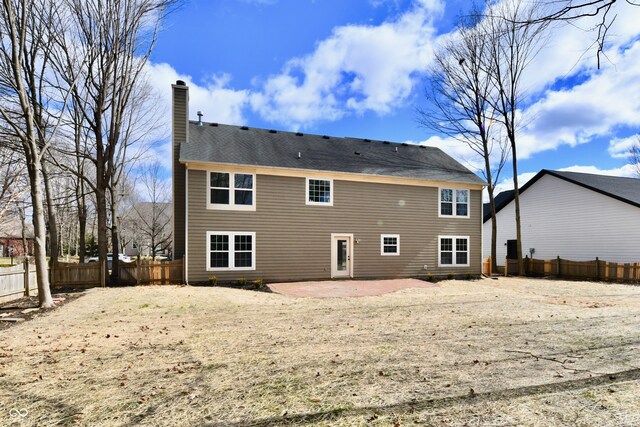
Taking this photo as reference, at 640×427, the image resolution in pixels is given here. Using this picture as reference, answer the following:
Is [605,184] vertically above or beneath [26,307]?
above

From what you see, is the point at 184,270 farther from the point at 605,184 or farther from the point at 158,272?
the point at 605,184

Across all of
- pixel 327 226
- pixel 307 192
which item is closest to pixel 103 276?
pixel 307 192

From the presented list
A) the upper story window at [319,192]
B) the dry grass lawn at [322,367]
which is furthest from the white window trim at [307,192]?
the dry grass lawn at [322,367]

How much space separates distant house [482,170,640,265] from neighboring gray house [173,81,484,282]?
730cm

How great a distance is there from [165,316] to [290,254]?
740 centimetres

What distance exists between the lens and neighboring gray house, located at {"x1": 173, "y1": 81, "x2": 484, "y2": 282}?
575 inches

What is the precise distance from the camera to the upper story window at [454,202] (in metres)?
18.6

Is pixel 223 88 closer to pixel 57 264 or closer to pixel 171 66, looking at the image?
pixel 171 66

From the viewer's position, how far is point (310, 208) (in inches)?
631

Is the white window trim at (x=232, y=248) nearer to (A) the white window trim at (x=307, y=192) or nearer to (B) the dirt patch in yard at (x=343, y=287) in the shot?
(B) the dirt patch in yard at (x=343, y=287)

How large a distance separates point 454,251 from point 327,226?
719cm

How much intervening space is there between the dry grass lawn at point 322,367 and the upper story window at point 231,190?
5.96 meters

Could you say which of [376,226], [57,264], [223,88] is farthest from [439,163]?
[57,264]

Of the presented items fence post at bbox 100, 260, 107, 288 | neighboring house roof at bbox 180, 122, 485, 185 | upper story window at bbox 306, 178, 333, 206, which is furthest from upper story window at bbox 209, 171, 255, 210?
fence post at bbox 100, 260, 107, 288
